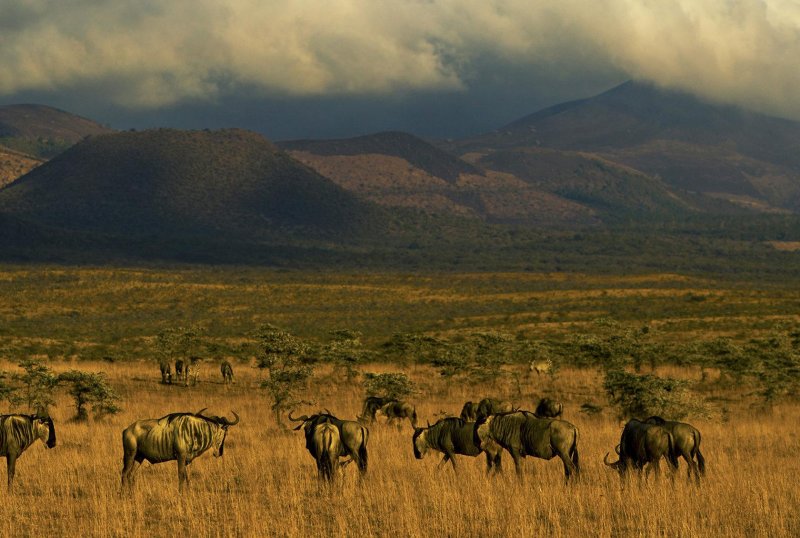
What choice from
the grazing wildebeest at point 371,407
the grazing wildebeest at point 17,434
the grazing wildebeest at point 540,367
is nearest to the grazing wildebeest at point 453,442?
the grazing wildebeest at point 17,434

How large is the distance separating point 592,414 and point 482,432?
13.3 metres

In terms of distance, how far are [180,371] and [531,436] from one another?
91.7ft

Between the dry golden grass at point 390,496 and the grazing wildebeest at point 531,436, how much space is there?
506 mm

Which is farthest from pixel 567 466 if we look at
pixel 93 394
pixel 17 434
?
pixel 93 394

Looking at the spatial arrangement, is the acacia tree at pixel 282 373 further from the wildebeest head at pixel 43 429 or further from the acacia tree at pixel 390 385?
the wildebeest head at pixel 43 429

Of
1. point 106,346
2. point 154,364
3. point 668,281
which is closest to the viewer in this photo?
point 154,364

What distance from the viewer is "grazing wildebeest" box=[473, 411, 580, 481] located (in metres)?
17.7

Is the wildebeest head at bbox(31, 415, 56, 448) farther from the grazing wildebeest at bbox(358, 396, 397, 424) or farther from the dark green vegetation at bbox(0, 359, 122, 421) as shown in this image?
the grazing wildebeest at bbox(358, 396, 397, 424)

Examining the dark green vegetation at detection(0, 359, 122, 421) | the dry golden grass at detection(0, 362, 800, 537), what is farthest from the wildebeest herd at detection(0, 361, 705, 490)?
the dark green vegetation at detection(0, 359, 122, 421)

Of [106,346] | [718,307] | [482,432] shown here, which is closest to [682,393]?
[482,432]

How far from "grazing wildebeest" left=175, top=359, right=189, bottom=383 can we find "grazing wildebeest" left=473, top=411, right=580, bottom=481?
26.1 m

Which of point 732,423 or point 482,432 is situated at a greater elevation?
point 482,432

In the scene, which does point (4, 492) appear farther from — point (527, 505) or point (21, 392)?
point (21, 392)

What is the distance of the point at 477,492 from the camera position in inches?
682
